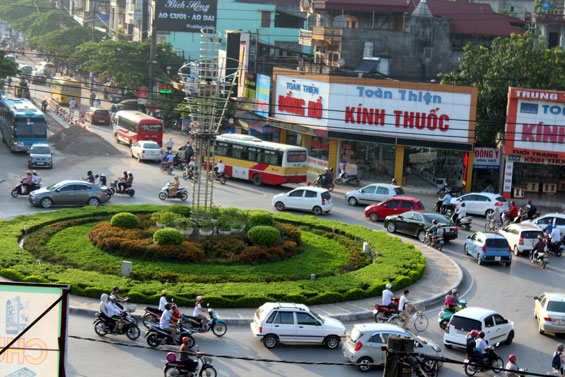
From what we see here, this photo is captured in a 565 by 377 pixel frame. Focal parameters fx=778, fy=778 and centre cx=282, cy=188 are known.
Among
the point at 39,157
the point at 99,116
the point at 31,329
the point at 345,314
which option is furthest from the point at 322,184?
the point at 31,329

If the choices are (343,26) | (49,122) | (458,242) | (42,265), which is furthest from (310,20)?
(42,265)

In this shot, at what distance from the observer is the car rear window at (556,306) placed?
75.4ft

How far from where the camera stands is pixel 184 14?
75.8 metres

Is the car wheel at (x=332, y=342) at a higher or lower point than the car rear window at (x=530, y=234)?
lower

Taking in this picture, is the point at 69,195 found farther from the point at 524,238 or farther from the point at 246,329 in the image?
the point at 524,238

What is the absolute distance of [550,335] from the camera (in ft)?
76.5

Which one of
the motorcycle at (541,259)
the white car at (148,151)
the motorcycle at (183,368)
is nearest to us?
the motorcycle at (183,368)

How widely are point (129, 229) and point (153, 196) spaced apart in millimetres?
10877

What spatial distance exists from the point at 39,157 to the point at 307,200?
57.2ft

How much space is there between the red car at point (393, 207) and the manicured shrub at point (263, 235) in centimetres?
971

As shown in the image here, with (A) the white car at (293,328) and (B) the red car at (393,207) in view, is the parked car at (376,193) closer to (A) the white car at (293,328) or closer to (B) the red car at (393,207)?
(B) the red car at (393,207)

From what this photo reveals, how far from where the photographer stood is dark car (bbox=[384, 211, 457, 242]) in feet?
110

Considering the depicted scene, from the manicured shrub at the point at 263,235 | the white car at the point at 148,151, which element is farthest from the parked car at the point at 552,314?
the white car at the point at 148,151

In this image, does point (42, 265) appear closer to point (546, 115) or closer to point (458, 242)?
point (458, 242)
